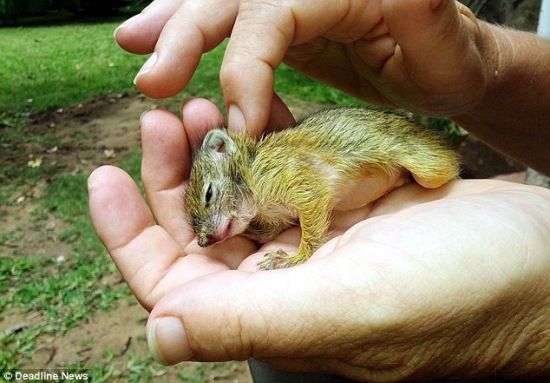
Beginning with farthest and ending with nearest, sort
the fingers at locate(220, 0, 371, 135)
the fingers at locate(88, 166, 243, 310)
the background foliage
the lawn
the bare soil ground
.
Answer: the background foliage, the lawn, the bare soil ground, the fingers at locate(220, 0, 371, 135), the fingers at locate(88, 166, 243, 310)

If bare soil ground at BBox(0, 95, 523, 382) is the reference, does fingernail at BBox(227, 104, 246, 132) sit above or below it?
above

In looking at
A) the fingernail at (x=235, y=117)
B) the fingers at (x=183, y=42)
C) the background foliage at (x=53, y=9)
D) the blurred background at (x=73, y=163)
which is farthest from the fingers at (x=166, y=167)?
the background foliage at (x=53, y=9)

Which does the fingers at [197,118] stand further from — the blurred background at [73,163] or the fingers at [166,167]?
the blurred background at [73,163]

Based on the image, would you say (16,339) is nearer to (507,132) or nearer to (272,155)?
(272,155)

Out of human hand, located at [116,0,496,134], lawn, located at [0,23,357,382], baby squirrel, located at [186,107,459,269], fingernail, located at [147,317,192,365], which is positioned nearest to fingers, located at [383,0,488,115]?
human hand, located at [116,0,496,134]

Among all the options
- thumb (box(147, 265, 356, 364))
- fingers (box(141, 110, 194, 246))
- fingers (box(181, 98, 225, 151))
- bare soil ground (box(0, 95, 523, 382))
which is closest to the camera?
thumb (box(147, 265, 356, 364))

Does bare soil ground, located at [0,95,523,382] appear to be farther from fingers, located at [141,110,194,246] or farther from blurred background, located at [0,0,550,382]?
fingers, located at [141,110,194,246]

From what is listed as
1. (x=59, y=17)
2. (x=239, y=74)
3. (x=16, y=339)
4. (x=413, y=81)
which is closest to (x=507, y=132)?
(x=413, y=81)
